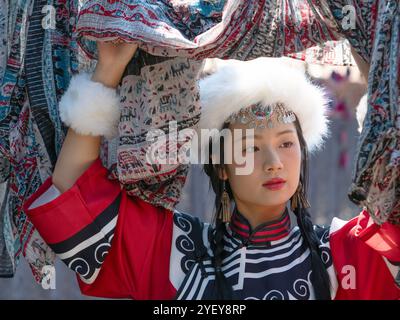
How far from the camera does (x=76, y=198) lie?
241 cm

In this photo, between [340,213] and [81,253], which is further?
[340,213]

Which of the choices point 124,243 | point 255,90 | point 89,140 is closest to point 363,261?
point 255,90

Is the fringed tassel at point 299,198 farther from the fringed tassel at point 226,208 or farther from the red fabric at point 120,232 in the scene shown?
the red fabric at point 120,232

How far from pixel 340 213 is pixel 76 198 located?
322 centimetres

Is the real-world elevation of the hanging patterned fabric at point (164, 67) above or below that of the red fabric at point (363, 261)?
above

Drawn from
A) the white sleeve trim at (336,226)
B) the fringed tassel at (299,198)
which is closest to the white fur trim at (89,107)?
the fringed tassel at (299,198)

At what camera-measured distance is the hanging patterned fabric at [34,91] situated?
2.47m

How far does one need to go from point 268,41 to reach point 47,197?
2.26ft

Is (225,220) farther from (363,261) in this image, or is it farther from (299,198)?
(363,261)

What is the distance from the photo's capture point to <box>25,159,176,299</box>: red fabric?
2412mm

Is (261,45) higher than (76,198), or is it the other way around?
(261,45)

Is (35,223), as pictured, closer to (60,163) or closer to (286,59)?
(60,163)

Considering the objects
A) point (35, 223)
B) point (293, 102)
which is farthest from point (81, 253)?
point (293, 102)

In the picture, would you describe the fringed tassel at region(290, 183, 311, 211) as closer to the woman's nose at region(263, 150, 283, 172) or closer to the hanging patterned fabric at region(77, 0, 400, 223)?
the woman's nose at region(263, 150, 283, 172)
